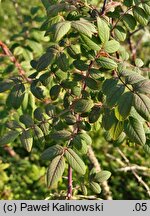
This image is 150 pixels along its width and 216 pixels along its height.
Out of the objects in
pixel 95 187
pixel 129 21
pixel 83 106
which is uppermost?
pixel 129 21

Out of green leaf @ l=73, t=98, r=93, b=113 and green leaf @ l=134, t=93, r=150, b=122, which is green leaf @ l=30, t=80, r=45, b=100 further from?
green leaf @ l=134, t=93, r=150, b=122

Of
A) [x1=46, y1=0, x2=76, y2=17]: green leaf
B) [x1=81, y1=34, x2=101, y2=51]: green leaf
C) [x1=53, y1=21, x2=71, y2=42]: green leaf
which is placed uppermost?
[x1=46, y1=0, x2=76, y2=17]: green leaf

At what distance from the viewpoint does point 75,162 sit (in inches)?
57.4

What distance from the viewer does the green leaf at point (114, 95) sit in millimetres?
1286

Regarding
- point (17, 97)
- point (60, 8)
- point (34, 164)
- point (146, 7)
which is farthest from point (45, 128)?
point (34, 164)

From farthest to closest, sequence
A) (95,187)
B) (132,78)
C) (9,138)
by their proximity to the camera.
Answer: (95,187) < (9,138) < (132,78)

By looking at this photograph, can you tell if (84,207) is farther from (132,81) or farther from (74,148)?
(132,81)

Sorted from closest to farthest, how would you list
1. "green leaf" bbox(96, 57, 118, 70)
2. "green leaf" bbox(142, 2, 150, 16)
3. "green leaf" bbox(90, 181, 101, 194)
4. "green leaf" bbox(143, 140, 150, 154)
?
"green leaf" bbox(96, 57, 118, 70), "green leaf" bbox(142, 2, 150, 16), "green leaf" bbox(143, 140, 150, 154), "green leaf" bbox(90, 181, 101, 194)

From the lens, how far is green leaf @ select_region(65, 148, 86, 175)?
57.0 inches

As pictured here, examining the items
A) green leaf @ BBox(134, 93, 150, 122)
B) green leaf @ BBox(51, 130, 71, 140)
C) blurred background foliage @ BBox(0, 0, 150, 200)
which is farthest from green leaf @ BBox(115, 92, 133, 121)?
blurred background foliage @ BBox(0, 0, 150, 200)

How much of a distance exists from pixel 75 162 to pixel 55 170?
0.30ft

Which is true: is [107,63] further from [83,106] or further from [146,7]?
[146,7]

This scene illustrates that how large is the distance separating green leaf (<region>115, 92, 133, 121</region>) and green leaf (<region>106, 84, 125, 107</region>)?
27mm

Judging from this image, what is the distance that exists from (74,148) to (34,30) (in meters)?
1.04
